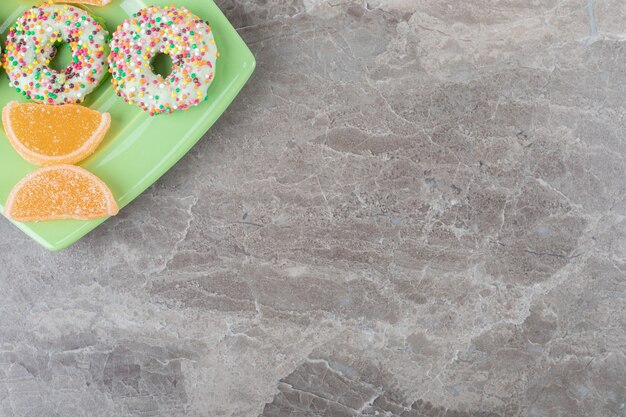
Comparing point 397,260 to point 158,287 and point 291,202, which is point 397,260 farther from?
point 158,287

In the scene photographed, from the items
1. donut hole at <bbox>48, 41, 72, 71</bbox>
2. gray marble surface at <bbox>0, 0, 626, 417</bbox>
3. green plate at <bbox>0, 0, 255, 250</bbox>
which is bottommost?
gray marble surface at <bbox>0, 0, 626, 417</bbox>

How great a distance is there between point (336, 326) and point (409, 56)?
0.68 meters

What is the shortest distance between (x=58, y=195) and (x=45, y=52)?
13.3 inches

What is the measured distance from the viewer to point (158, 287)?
1461 mm

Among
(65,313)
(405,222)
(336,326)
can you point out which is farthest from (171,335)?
(405,222)

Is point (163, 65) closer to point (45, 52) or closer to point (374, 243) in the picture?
point (45, 52)

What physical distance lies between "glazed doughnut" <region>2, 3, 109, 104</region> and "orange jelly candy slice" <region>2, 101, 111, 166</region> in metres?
0.04

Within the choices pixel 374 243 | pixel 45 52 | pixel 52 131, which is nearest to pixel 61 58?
pixel 45 52

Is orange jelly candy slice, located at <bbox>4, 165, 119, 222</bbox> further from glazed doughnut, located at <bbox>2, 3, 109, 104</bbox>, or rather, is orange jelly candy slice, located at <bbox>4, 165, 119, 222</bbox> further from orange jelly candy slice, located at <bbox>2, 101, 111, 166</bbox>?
glazed doughnut, located at <bbox>2, 3, 109, 104</bbox>

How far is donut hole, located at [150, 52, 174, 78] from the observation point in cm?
Answer: 138

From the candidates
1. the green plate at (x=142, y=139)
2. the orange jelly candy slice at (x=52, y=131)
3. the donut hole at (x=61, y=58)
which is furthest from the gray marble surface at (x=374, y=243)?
the donut hole at (x=61, y=58)

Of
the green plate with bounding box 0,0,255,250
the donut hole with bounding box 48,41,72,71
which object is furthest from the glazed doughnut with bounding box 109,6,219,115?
the donut hole with bounding box 48,41,72,71

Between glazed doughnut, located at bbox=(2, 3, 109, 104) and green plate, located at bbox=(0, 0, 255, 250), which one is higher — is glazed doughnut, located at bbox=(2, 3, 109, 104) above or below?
above

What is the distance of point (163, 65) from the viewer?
139 centimetres
